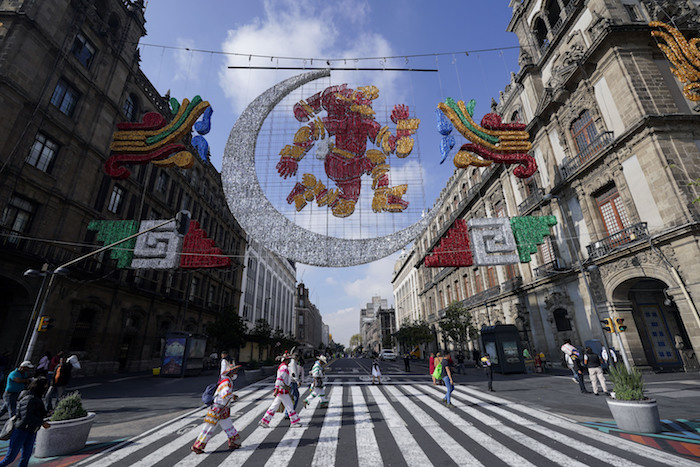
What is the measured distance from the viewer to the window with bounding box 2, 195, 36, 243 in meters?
16.6

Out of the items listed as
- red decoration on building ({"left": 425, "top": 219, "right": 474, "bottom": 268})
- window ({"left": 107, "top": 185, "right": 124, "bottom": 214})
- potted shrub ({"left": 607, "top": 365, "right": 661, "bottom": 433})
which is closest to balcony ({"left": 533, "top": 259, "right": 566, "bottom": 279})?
red decoration on building ({"left": 425, "top": 219, "right": 474, "bottom": 268})

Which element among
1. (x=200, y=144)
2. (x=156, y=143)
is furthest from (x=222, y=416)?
(x=156, y=143)

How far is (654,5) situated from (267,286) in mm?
59732

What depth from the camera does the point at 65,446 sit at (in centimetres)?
632

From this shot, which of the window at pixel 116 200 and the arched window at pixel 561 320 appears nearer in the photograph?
the arched window at pixel 561 320

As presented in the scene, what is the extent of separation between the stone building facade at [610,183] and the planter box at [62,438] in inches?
749

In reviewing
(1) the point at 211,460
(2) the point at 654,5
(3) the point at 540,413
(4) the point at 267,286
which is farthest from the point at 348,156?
(4) the point at 267,286

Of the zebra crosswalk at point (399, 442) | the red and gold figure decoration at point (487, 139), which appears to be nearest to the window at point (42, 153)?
the zebra crosswalk at point (399, 442)

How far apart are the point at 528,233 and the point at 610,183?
936 cm

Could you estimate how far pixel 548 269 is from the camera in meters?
22.4

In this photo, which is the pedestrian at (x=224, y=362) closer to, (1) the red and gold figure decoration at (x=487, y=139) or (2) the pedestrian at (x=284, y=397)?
(2) the pedestrian at (x=284, y=397)

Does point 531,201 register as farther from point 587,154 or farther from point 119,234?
point 119,234

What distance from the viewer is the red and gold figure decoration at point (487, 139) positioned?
519 inches

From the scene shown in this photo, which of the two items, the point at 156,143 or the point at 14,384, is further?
the point at 156,143
